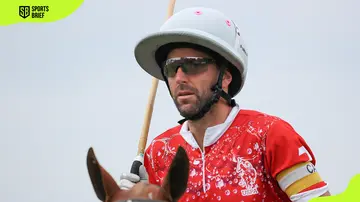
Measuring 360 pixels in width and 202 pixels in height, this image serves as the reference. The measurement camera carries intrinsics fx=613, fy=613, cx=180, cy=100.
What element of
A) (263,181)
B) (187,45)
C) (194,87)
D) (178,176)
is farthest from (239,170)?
(178,176)

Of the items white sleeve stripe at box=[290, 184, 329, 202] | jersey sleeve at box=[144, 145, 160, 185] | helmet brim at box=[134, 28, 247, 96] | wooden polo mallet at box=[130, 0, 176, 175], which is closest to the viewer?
white sleeve stripe at box=[290, 184, 329, 202]

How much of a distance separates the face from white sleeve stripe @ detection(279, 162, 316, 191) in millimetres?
912

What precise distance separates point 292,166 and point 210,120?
0.86 m

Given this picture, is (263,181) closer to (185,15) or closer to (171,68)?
(171,68)

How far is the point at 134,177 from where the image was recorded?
208 inches

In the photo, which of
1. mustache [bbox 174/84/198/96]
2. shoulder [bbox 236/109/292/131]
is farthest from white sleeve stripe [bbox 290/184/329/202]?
mustache [bbox 174/84/198/96]

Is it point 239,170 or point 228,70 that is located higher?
point 228,70

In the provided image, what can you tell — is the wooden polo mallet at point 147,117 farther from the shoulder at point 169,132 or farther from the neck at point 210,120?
the neck at point 210,120

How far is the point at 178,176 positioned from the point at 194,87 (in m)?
1.95

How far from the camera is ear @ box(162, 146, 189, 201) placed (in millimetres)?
3184

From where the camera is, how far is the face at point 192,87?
16.6ft

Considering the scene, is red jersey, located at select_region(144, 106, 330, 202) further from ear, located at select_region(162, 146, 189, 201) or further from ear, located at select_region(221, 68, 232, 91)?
ear, located at select_region(162, 146, 189, 201)

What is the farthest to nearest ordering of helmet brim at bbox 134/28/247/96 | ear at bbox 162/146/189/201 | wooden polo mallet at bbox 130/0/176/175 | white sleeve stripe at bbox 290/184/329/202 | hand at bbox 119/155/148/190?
wooden polo mallet at bbox 130/0/176/175 < helmet brim at bbox 134/28/247/96 < hand at bbox 119/155/148/190 < white sleeve stripe at bbox 290/184/329/202 < ear at bbox 162/146/189/201

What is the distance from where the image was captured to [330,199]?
467 cm
